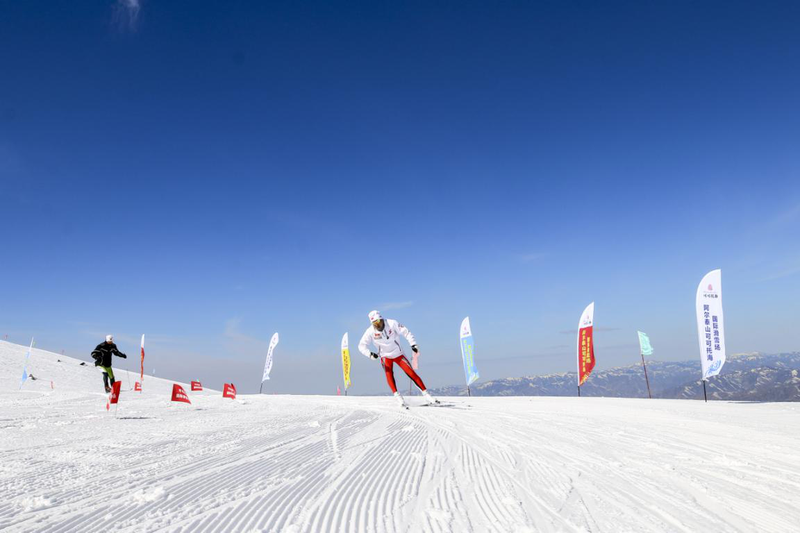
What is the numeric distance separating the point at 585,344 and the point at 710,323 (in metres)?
7.39

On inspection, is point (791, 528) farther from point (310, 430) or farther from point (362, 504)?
point (310, 430)

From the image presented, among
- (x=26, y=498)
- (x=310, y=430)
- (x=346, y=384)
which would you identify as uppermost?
(x=26, y=498)

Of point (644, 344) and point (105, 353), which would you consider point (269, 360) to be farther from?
point (644, 344)

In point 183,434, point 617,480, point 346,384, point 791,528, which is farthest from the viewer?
point 346,384

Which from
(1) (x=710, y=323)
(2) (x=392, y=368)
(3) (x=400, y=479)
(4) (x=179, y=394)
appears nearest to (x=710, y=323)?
(1) (x=710, y=323)

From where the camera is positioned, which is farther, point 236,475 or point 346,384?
point 346,384

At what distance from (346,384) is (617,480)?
28.2 m

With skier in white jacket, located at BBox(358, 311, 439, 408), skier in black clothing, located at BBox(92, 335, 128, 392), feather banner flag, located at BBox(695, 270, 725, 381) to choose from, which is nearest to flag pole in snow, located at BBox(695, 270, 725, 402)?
feather banner flag, located at BBox(695, 270, 725, 381)

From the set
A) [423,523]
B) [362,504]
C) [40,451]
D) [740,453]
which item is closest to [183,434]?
[40,451]

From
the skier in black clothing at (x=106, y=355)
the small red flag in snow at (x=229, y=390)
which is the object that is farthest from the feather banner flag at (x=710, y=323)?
the skier in black clothing at (x=106, y=355)

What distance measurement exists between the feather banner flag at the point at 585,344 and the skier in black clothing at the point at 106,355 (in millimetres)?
20078

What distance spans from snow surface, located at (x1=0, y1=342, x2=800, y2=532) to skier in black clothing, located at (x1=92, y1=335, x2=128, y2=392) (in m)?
9.17

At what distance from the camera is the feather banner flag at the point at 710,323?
42.2 feet

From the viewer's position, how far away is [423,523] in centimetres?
166
